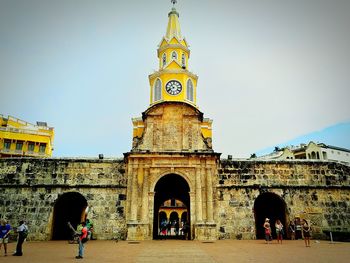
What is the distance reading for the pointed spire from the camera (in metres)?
36.6

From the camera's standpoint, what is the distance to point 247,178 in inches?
853

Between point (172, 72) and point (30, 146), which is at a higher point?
point (172, 72)

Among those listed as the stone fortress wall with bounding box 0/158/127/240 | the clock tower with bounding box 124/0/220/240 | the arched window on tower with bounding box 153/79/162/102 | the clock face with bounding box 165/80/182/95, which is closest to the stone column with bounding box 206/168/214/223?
the clock tower with bounding box 124/0/220/240

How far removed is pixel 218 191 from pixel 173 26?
24921mm

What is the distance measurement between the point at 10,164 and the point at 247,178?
59.8ft

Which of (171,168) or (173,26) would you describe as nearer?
(171,168)

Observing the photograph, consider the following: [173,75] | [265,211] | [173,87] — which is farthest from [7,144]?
[265,211]

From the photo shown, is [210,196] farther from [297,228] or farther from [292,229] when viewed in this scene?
[297,228]

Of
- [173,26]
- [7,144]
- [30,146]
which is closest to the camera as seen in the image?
[173,26]

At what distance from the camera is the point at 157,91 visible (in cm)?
3281

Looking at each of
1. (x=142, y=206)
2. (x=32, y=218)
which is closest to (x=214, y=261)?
(x=142, y=206)

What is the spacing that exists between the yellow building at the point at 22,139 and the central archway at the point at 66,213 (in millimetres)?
21126

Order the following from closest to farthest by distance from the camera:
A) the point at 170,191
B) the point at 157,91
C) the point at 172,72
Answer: the point at 170,191, the point at 172,72, the point at 157,91

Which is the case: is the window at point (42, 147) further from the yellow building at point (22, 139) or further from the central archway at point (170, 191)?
the central archway at point (170, 191)
